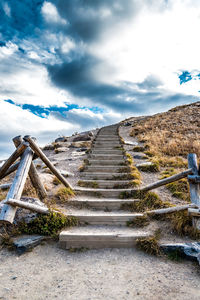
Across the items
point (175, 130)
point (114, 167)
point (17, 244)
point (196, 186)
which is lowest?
point (17, 244)

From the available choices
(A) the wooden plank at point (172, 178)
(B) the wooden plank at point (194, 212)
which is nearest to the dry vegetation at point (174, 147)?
(A) the wooden plank at point (172, 178)

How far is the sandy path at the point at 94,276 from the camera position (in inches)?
120

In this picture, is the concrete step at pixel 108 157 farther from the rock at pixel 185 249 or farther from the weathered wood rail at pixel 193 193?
the rock at pixel 185 249

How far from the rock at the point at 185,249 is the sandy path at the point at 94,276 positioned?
168 mm

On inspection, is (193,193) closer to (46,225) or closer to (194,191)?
(194,191)

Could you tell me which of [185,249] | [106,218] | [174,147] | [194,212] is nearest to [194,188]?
[194,212]

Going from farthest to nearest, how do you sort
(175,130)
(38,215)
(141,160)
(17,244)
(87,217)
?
(175,130)
(141,160)
(87,217)
(38,215)
(17,244)

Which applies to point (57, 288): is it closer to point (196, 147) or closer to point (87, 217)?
point (87, 217)

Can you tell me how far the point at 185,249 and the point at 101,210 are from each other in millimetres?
2728

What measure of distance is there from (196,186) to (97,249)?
10.3 ft

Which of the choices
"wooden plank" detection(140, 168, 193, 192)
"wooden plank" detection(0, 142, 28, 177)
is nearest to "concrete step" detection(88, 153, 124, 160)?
"wooden plank" detection(140, 168, 193, 192)

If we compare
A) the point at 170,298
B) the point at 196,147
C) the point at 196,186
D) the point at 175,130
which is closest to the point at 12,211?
the point at 170,298

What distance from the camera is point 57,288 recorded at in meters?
3.17

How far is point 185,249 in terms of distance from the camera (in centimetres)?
393
